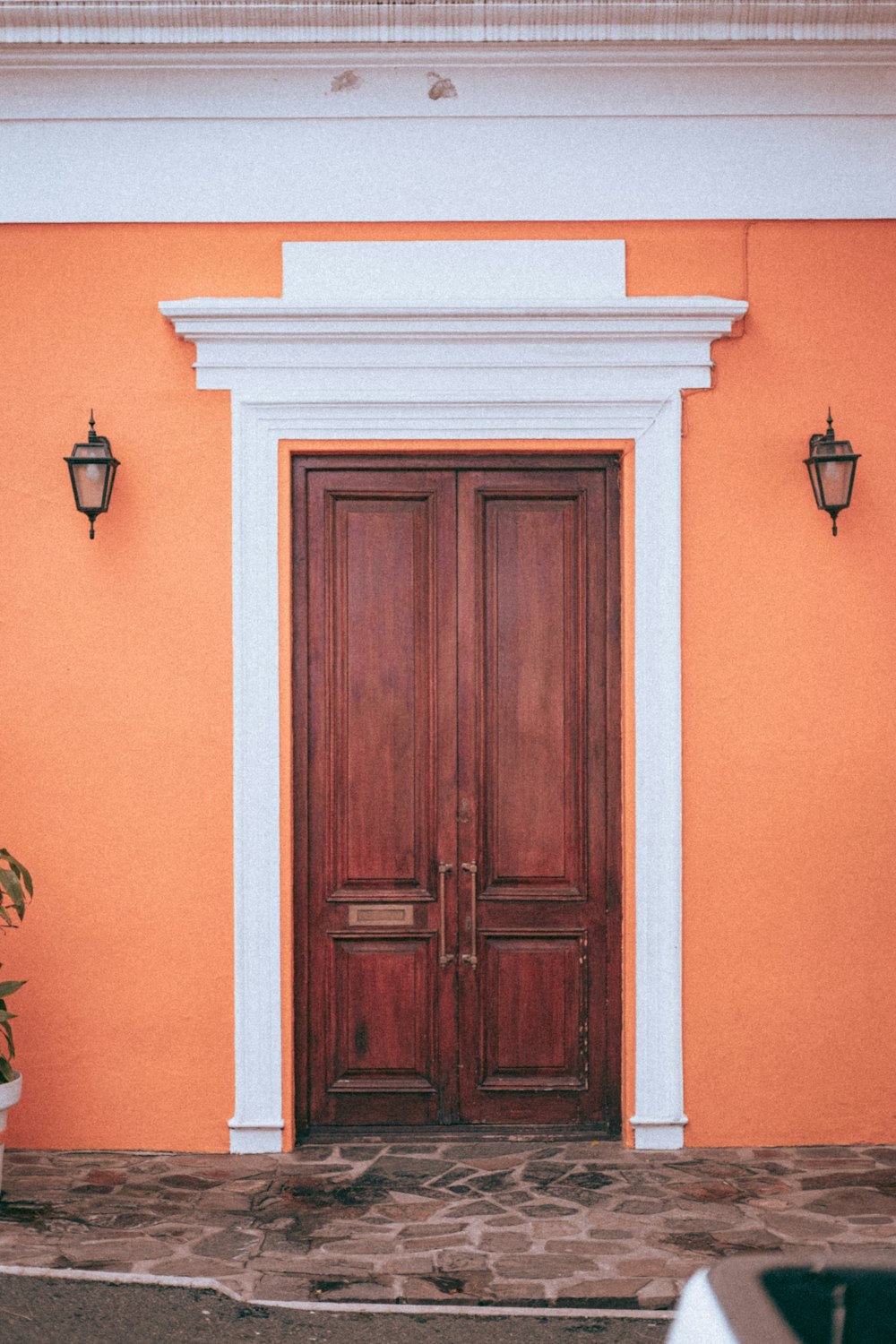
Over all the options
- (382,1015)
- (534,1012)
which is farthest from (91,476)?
(534,1012)

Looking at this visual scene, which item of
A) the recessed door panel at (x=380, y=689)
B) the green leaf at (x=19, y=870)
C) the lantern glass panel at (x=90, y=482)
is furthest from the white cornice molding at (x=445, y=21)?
the green leaf at (x=19, y=870)

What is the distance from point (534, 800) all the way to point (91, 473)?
2.26 meters

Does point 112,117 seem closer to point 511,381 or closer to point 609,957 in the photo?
point 511,381

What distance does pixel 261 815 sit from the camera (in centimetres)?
516

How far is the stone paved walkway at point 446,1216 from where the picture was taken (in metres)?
4.02

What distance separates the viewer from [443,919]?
526 cm

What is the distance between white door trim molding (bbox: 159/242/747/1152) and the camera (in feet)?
16.8

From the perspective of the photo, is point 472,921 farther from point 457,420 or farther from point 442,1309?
point 457,420

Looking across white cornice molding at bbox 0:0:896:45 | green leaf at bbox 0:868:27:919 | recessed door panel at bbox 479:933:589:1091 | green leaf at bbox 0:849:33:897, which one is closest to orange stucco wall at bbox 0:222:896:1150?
recessed door panel at bbox 479:933:589:1091

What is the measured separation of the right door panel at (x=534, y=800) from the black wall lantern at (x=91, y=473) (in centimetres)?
145

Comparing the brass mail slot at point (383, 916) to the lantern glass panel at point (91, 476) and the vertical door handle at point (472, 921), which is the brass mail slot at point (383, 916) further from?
the lantern glass panel at point (91, 476)

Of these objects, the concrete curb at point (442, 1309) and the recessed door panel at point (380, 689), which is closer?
the concrete curb at point (442, 1309)

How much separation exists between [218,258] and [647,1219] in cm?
408

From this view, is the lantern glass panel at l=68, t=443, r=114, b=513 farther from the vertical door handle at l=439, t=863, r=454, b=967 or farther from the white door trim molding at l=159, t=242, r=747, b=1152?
the vertical door handle at l=439, t=863, r=454, b=967
